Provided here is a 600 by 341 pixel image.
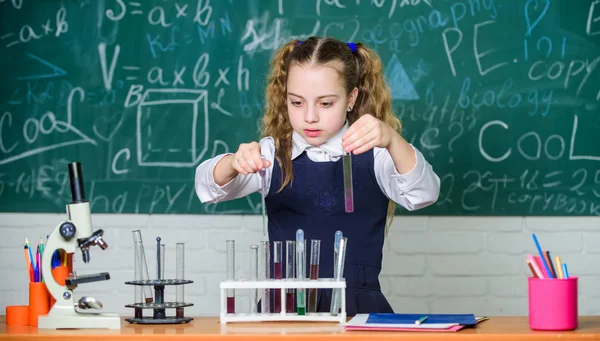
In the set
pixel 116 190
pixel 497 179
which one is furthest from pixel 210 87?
pixel 497 179

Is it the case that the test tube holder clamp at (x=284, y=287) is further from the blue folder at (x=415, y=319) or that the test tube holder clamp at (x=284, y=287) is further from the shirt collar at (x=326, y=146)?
the shirt collar at (x=326, y=146)

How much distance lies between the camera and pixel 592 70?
3203mm

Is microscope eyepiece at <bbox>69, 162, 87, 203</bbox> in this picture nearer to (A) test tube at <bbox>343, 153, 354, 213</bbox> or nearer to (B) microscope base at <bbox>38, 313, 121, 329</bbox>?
(B) microscope base at <bbox>38, 313, 121, 329</bbox>

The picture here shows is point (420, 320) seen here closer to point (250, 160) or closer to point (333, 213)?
point (250, 160)

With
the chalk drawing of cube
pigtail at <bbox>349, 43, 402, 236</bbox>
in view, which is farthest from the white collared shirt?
the chalk drawing of cube

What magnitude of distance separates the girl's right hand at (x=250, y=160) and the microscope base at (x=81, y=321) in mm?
433

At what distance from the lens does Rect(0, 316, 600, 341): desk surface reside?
1469mm

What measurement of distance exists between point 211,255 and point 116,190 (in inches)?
17.4

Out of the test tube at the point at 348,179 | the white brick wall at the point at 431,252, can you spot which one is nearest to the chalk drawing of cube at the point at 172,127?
the white brick wall at the point at 431,252

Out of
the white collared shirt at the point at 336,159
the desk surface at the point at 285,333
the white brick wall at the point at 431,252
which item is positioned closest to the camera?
the desk surface at the point at 285,333

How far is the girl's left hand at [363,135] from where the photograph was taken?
5.65 ft

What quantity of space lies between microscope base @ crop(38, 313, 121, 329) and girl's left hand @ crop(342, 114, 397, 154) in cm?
58

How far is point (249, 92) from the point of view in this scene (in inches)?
126

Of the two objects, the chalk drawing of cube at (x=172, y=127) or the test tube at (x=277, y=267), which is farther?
the chalk drawing of cube at (x=172, y=127)
